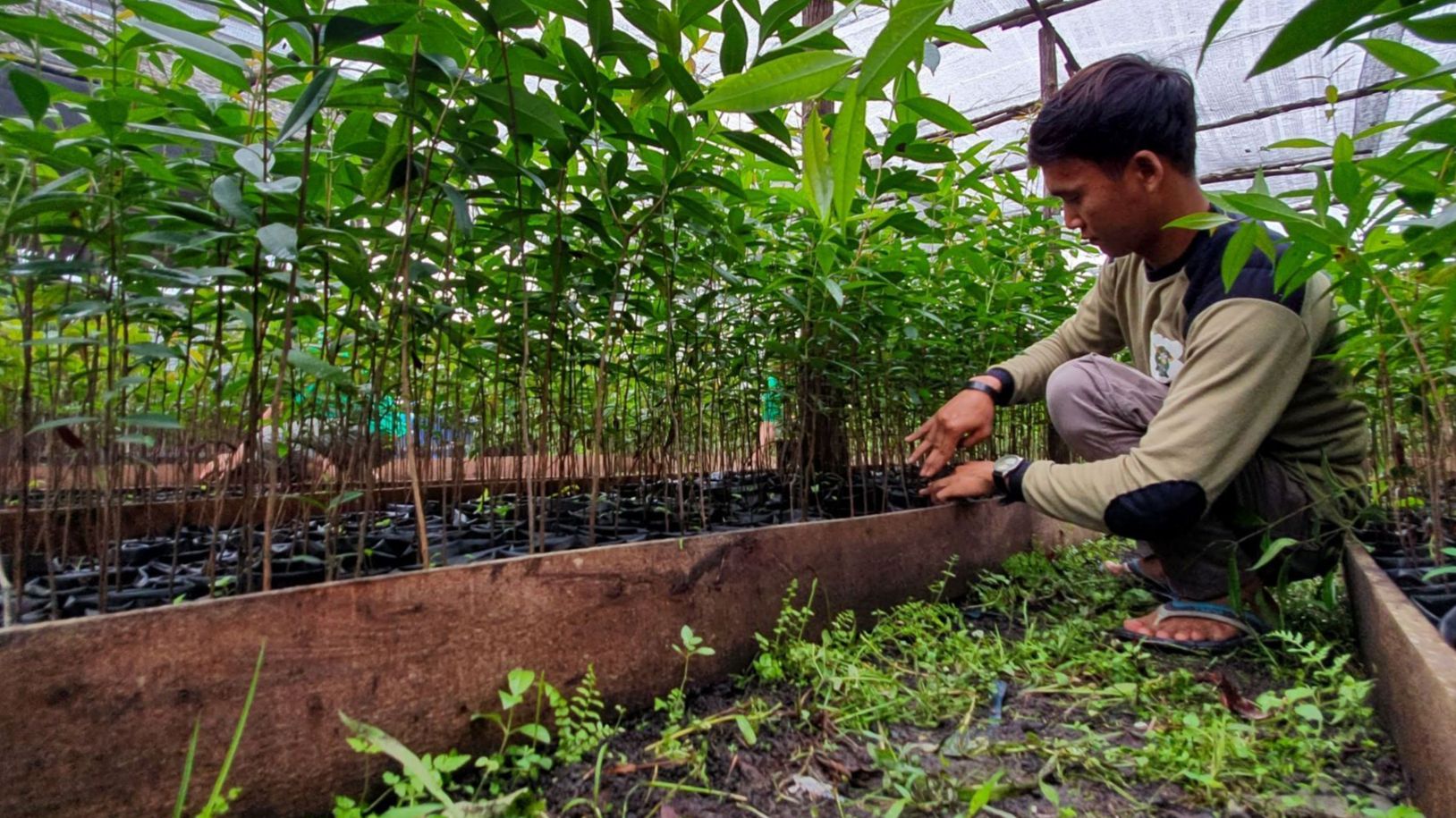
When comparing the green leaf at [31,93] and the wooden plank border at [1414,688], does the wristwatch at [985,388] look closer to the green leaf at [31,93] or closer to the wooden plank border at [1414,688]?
the wooden plank border at [1414,688]

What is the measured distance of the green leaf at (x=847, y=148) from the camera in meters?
0.35

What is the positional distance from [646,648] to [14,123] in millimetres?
1027

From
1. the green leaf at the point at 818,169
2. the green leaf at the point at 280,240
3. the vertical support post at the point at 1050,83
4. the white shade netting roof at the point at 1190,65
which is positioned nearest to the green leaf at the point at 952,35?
the green leaf at the point at 818,169

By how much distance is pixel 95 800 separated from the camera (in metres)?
0.70

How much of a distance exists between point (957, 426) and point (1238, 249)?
1.07 m

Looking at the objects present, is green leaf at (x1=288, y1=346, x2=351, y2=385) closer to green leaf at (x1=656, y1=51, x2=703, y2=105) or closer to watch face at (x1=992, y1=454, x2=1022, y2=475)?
green leaf at (x1=656, y1=51, x2=703, y2=105)

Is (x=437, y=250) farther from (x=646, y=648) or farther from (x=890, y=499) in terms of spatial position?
(x=890, y=499)

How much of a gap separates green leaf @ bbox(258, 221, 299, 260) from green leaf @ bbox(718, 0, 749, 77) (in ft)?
1.55

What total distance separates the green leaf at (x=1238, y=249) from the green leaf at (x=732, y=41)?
48 centimetres

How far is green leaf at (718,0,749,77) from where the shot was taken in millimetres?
719

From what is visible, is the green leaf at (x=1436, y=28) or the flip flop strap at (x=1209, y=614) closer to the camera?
the green leaf at (x=1436, y=28)

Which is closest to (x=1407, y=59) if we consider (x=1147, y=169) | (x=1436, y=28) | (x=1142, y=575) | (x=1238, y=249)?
(x=1238, y=249)

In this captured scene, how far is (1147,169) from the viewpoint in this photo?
1405mm

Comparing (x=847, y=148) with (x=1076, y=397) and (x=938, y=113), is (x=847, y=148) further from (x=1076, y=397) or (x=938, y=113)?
(x=1076, y=397)
